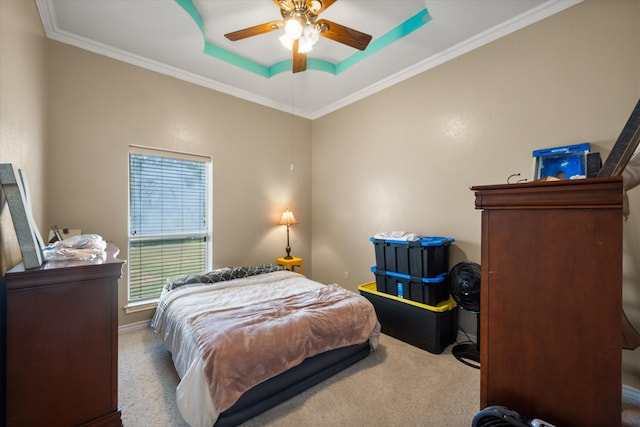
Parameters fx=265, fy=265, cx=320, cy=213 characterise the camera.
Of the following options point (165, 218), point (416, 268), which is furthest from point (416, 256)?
point (165, 218)

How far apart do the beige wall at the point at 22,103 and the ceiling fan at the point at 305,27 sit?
1.33m

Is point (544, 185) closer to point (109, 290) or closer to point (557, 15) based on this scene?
point (109, 290)

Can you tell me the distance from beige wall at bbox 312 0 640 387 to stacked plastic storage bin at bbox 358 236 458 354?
10.2 inches

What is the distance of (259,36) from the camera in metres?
2.85

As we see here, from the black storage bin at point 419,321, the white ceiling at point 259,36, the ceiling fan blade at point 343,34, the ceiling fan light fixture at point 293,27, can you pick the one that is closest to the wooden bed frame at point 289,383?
the black storage bin at point 419,321

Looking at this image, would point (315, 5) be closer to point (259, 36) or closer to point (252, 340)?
point (259, 36)

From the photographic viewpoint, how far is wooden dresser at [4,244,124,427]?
1.16 metres

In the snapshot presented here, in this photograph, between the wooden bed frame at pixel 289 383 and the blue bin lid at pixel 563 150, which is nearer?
the wooden bed frame at pixel 289 383

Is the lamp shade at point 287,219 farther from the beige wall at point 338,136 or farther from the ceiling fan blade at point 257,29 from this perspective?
the ceiling fan blade at point 257,29

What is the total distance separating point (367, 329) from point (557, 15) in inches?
124

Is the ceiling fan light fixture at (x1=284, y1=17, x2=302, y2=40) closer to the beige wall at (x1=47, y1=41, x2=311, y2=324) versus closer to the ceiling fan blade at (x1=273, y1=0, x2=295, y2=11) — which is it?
the ceiling fan blade at (x1=273, y1=0, x2=295, y2=11)

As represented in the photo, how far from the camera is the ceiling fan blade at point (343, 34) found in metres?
2.04

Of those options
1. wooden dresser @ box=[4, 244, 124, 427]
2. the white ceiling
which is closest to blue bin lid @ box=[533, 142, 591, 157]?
the white ceiling

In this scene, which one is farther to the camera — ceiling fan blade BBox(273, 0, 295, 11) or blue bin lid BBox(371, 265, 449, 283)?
blue bin lid BBox(371, 265, 449, 283)
